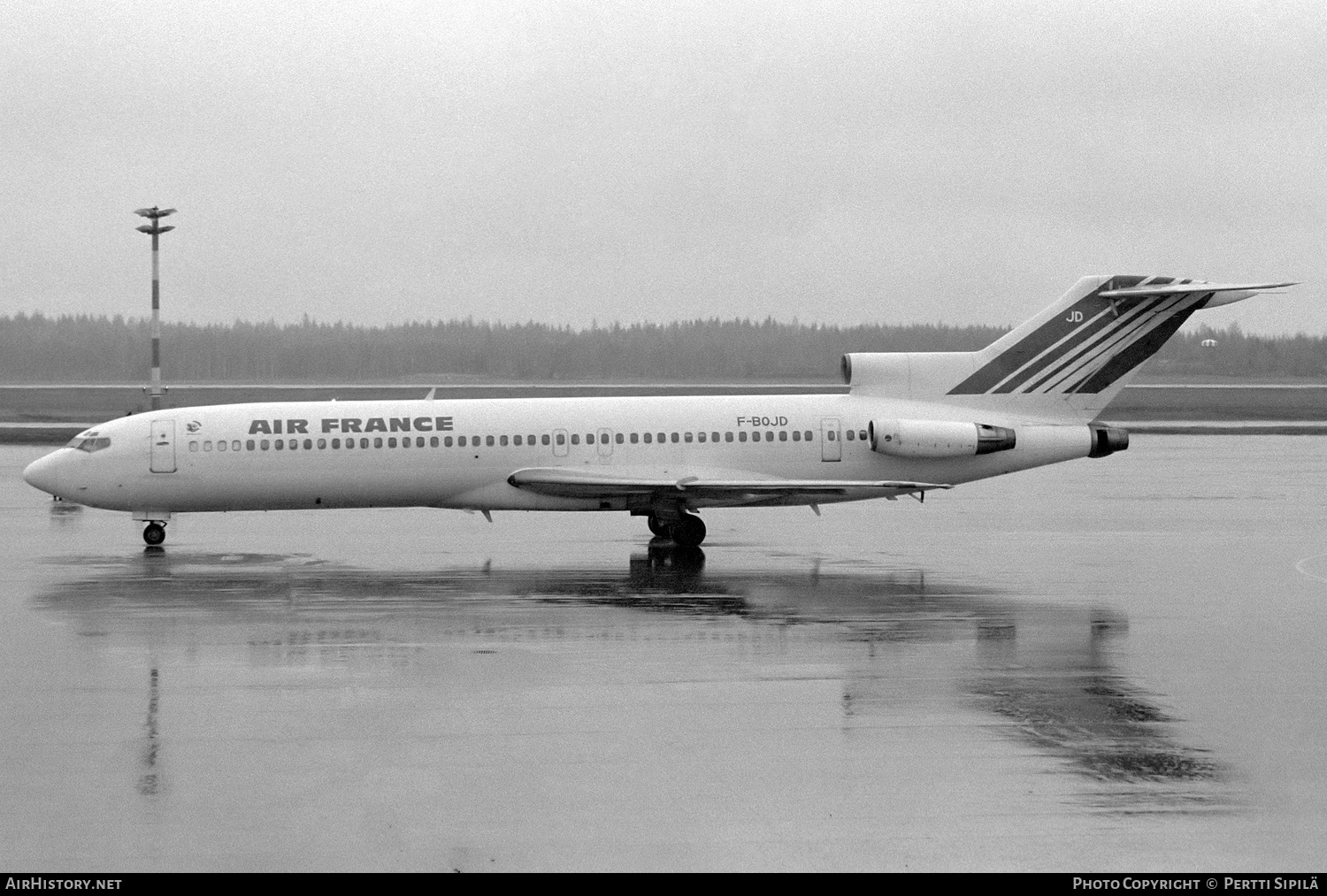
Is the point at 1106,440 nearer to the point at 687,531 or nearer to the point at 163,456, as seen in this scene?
the point at 687,531

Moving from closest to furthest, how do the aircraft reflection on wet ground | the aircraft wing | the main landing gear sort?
the aircraft reflection on wet ground, the aircraft wing, the main landing gear

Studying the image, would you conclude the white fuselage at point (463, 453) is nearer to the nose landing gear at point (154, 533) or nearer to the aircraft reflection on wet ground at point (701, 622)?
the nose landing gear at point (154, 533)

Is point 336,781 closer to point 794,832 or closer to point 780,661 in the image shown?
point 794,832

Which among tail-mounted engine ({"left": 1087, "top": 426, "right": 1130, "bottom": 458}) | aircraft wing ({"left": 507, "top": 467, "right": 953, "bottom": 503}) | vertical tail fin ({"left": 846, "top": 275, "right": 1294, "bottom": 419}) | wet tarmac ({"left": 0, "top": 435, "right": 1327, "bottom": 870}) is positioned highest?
vertical tail fin ({"left": 846, "top": 275, "right": 1294, "bottom": 419})

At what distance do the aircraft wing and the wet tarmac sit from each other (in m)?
1.04

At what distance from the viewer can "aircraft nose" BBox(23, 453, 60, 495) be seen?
25156mm

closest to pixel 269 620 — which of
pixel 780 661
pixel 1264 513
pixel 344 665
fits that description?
pixel 344 665

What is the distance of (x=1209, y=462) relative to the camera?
42.3 m

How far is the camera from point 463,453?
2472 centimetres

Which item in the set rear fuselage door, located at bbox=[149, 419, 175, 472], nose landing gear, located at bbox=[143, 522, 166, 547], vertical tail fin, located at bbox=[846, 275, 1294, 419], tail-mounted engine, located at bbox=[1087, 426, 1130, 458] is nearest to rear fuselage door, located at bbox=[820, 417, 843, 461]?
vertical tail fin, located at bbox=[846, 275, 1294, 419]

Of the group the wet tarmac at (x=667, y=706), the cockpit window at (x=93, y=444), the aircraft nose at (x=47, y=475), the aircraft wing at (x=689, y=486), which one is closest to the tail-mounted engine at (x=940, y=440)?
the aircraft wing at (x=689, y=486)

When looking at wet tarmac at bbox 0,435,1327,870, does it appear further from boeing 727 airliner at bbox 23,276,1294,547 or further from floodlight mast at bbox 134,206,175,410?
floodlight mast at bbox 134,206,175,410

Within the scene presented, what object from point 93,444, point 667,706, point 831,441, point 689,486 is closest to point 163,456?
point 93,444

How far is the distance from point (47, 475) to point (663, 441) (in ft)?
35.9
